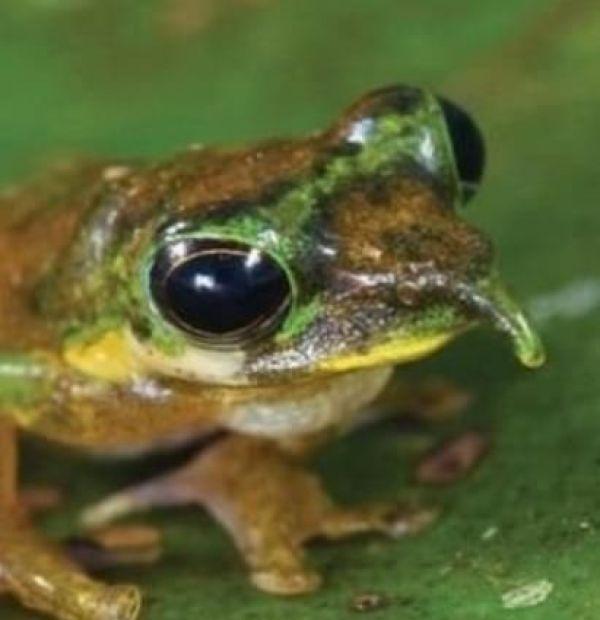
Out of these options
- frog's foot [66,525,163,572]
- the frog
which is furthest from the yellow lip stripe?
frog's foot [66,525,163,572]

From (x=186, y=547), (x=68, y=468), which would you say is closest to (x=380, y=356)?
(x=186, y=547)

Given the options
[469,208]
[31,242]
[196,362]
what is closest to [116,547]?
[196,362]

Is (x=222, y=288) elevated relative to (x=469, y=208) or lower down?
lower down

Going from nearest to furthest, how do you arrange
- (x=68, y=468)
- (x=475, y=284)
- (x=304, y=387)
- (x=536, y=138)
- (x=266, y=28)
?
(x=475, y=284)
(x=304, y=387)
(x=68, y=468)
(x=536, y=138)
(x=266, y=28)

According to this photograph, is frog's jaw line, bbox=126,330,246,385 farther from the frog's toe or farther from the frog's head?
the frog's toe

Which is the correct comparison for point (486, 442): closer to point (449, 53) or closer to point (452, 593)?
point (452, 593)

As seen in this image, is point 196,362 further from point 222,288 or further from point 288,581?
point 288,581

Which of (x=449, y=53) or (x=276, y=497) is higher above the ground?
(x=449, y=53)
